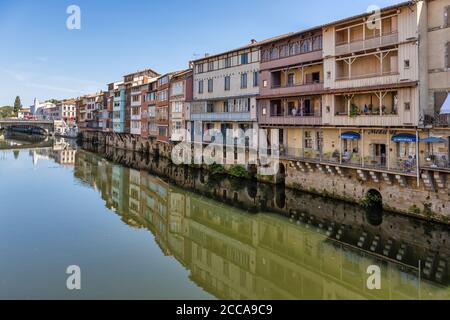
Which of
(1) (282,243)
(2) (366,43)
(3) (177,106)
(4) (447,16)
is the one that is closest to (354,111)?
(2) (366,43)

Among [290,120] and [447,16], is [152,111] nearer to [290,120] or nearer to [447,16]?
[290,120]

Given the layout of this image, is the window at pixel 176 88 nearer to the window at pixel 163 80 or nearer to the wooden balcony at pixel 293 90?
the window at pixel 163 80

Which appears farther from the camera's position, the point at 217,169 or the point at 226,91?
the point at 226,91

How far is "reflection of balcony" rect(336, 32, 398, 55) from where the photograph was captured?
24739 mm

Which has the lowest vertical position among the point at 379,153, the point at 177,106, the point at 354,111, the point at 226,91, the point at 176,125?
the point at 379,153

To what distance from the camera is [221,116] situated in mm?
42844

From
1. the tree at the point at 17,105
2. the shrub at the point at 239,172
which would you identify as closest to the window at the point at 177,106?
the shrub at the point at 239,172

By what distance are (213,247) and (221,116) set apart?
2399cm


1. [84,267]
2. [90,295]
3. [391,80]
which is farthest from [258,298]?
[391,80]

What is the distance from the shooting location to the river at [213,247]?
A: 15211 mm

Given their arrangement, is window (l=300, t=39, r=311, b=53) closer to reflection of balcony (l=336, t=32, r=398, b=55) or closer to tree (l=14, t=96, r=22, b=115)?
reflection of balcony (l=336, t=32, r=398, b=55)

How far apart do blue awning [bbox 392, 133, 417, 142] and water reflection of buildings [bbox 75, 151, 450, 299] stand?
16.9ft

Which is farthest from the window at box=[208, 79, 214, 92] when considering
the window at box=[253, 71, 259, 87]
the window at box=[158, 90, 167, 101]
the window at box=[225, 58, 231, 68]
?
the window at box=[158, 90, 167, 101]

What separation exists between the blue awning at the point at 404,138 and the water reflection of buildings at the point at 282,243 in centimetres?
514
